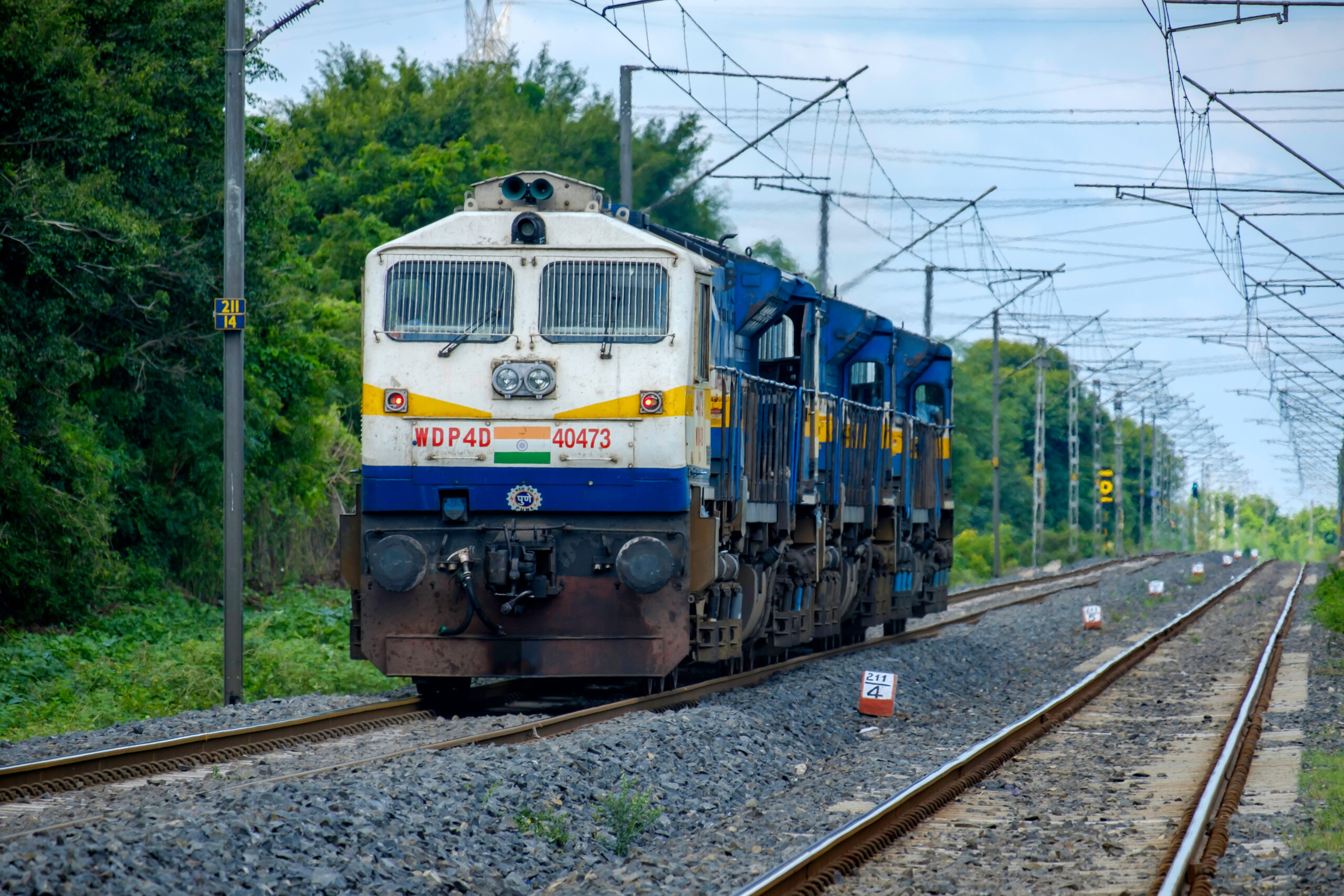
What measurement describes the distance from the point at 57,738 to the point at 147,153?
11.3m

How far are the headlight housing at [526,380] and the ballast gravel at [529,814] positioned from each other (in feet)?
8.42

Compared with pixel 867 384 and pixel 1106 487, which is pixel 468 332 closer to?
pixel 867 384

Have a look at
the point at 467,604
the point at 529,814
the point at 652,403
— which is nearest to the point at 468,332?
the point at 652,403

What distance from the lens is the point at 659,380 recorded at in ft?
36.8

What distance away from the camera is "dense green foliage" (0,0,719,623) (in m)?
17.7

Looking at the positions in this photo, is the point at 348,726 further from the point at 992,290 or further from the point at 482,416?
the point at 992,290

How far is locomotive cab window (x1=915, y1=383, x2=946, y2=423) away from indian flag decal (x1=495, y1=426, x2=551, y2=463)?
39.0ft

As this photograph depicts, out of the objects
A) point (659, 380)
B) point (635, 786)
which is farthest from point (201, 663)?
point (635, 786)

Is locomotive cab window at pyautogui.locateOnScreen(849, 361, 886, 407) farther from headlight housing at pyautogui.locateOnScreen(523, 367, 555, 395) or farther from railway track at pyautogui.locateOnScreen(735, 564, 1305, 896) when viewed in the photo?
headlight housing at pyautogui.locateOnScreen(523, 367, 555, 395)

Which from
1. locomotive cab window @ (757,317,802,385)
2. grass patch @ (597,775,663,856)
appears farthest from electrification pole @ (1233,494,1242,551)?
grass patch @ (597,775,663,856)

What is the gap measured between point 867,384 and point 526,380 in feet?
30.1

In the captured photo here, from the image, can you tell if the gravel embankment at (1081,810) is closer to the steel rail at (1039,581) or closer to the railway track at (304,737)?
the railway track at (304,737)

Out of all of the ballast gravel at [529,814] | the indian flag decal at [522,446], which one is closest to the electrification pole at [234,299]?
the indian flag decal at [522,446]

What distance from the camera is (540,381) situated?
36.9 ft
